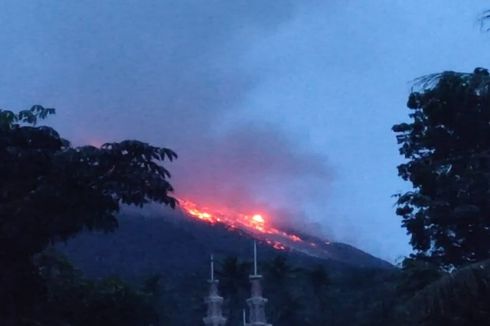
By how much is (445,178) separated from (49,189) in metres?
10.0

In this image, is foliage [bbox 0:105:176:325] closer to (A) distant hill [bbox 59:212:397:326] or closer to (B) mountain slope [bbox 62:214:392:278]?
(A) distant hill [bbox 59:212:397:326]

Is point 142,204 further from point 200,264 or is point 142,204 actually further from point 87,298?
point 200,264

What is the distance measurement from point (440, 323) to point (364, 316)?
1978cm

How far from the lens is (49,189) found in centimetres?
1111

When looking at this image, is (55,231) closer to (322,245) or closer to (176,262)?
(176,262)

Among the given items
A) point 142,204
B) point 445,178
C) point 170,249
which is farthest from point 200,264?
point 142,204

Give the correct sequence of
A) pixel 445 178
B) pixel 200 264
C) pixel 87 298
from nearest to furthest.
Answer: pixel 87 298, pixel 445 178, pixel 200 264

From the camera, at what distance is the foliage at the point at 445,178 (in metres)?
18.2

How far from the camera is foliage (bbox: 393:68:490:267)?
18250mm

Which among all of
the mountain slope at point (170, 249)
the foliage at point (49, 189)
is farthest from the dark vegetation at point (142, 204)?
the mountain slope at point (170, 249)

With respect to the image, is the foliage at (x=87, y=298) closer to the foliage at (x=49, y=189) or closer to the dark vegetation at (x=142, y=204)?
the dark vegetation at (x=142, y=204)

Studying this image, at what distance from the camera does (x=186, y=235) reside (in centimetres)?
10081

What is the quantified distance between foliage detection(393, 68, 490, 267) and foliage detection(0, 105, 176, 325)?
27.3 feet

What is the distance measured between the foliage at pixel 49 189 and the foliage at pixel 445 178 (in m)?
8.33
